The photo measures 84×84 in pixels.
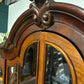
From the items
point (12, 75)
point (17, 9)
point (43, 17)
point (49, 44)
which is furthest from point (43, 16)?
point (17, 9)

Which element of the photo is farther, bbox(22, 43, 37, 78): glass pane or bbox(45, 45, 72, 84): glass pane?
bbox(22, 43, 37, 78): glass pane

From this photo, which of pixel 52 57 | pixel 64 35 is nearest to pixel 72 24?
pixel 64 35

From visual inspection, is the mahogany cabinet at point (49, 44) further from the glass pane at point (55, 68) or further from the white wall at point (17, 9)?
the white wall at point (17, 9)

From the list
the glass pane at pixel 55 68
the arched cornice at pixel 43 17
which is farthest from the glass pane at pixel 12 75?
the glass pane at pixel 55 68

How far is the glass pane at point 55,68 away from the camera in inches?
17.5

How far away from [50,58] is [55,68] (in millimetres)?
48

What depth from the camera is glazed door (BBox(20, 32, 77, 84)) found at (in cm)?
42

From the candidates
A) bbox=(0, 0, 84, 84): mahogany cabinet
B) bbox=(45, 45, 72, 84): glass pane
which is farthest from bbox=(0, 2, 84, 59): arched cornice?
bbox=(45, 45, 72, 84): glass pane

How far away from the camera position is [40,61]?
50 cm

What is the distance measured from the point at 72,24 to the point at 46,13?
0.12 metres

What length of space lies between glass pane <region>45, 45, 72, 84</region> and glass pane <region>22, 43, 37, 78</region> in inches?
3.7

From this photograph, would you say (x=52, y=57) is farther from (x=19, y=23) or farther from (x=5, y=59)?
(x=5, y=59)

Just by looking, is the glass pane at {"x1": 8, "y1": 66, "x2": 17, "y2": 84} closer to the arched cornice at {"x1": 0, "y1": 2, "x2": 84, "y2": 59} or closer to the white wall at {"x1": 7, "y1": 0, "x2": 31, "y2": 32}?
the arched cornice at {"x1": 0, "y1": 2, "x2": 84, "y2": 59}

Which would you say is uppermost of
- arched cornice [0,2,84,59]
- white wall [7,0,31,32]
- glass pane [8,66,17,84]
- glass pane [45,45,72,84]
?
white wall [7,0,31,32]
